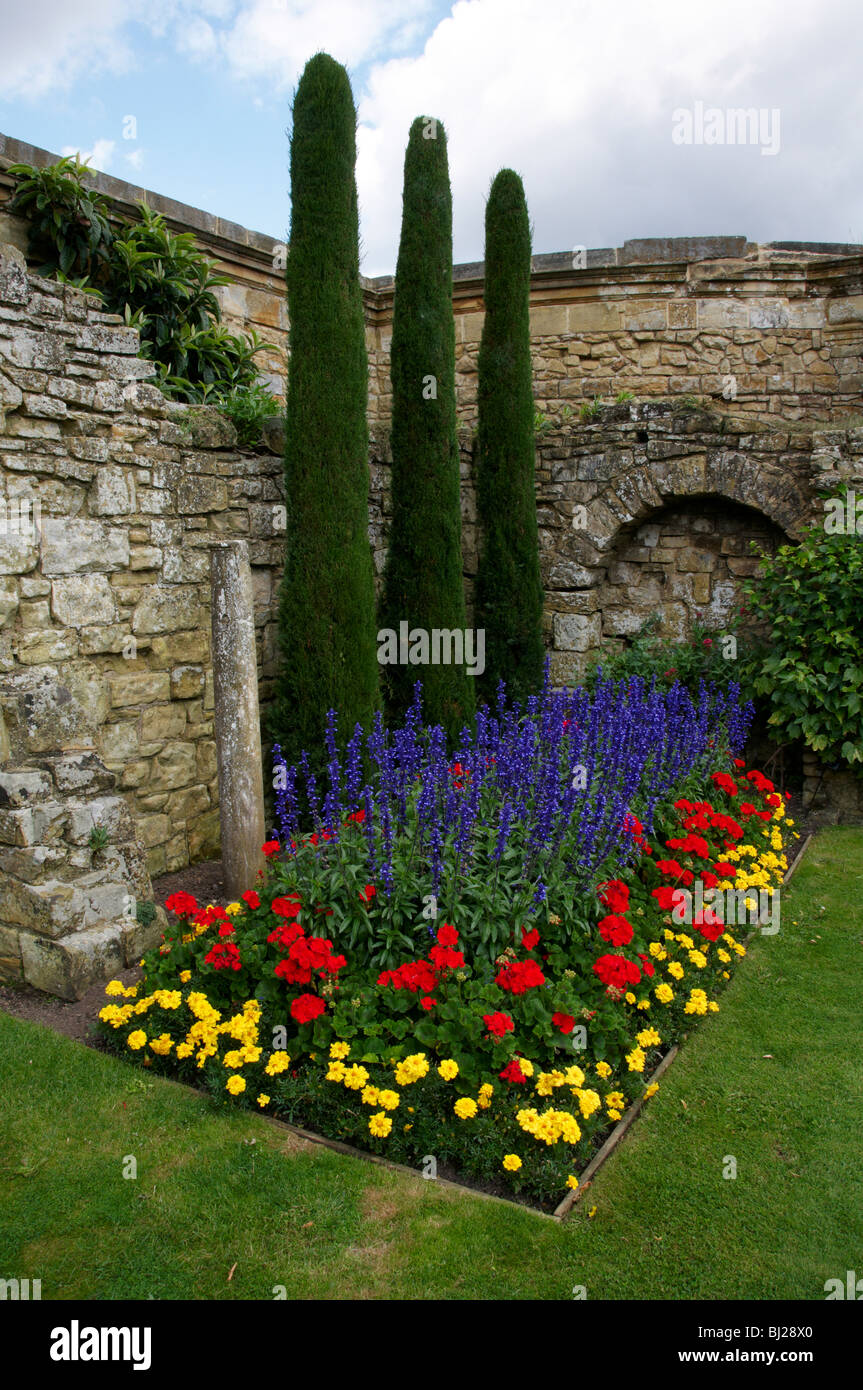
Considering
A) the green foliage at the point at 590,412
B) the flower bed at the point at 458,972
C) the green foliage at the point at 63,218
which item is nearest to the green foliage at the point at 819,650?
the green foliage at the point at 590,412

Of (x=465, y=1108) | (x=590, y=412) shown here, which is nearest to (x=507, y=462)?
(x=590, y=412)

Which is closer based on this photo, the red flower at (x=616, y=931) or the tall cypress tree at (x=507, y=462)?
the red flower at (x=616, y=931)

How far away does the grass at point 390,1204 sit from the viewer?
9.51 feet

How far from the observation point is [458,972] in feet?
12.6

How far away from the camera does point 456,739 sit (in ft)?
25.2

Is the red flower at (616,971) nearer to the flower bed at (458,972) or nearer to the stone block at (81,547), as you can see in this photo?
the flower bed at (458,972)

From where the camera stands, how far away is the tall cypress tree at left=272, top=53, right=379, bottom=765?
643cm

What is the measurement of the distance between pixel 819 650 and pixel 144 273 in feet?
20.6

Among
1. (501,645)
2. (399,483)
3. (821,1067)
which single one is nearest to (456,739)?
(501,645)

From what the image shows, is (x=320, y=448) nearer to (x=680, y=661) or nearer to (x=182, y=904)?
(x=182, y=904)

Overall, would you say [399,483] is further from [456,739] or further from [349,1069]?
[349,1069]

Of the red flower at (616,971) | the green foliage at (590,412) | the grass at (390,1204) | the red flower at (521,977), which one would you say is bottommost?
the grass at (390,1204)

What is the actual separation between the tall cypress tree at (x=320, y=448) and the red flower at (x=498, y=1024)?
309cm

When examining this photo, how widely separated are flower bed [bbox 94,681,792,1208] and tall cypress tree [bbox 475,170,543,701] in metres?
3.38
